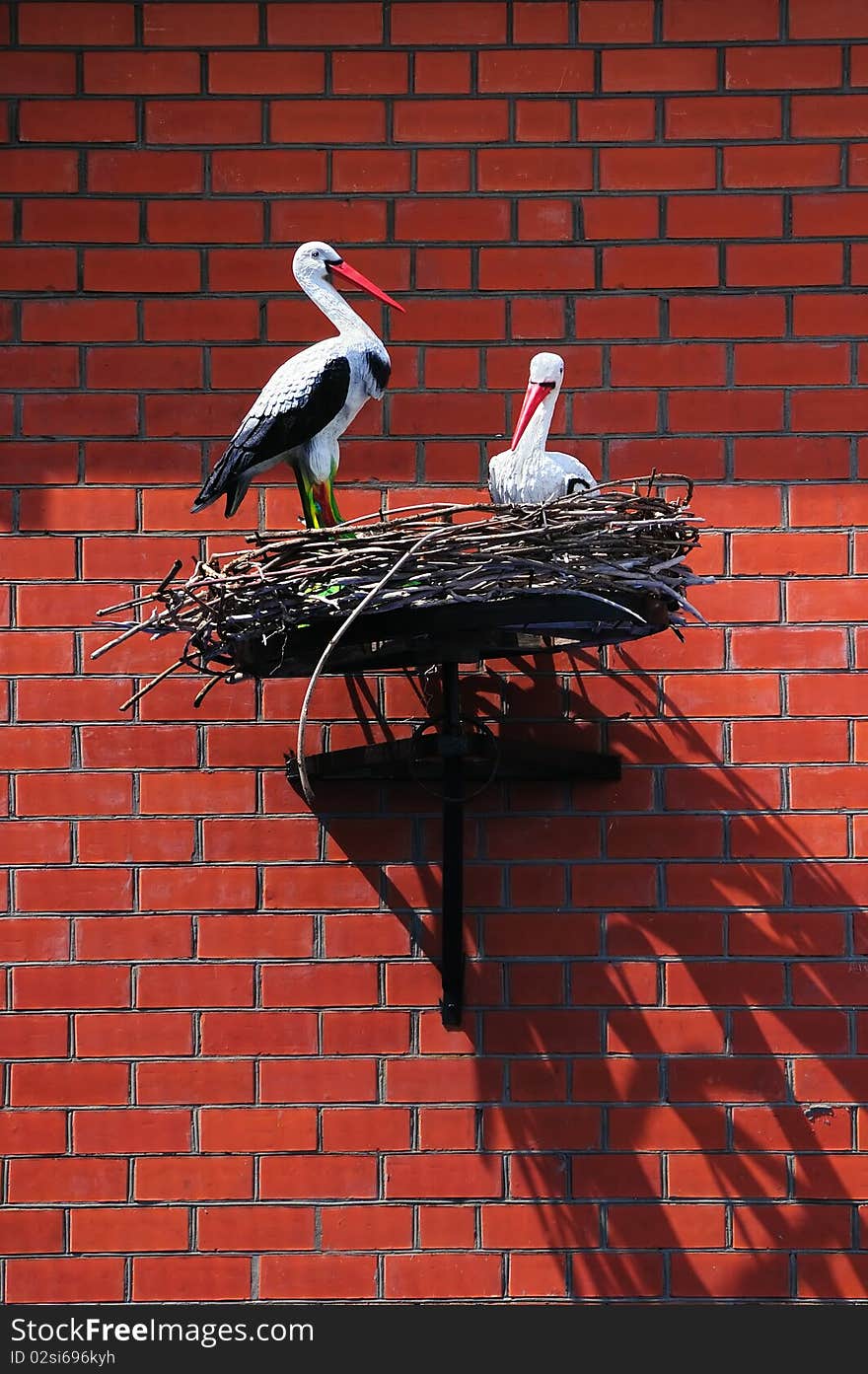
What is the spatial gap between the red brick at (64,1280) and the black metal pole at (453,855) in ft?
2.28

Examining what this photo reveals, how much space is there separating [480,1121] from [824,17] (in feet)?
6.55

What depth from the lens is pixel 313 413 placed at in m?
2.57

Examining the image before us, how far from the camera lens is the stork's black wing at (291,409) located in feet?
8.41

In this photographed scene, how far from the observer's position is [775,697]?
2.97 metres

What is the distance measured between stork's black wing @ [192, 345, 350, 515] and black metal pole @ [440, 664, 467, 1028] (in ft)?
1.36

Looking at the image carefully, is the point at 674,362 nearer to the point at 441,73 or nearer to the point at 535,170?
the point at 535,170

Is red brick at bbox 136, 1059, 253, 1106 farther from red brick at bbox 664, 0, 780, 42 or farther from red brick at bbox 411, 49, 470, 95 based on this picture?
red brick at bbox 664, 0, 780, 42

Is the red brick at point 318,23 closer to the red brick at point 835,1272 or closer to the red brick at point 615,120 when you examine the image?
the red brick at point 615,120

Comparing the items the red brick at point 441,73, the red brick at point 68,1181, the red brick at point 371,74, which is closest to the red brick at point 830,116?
the red brick at point 441,73

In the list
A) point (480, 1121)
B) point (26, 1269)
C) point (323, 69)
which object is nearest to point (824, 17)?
point (323, 69)

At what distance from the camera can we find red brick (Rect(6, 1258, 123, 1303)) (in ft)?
9.43

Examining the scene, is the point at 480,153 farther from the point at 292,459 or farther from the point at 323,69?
the point at 292,459

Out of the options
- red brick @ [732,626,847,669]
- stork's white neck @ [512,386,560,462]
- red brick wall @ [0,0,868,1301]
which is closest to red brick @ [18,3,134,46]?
red brick wall @ [0,0,868,1301]

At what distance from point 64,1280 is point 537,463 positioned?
1544mm
